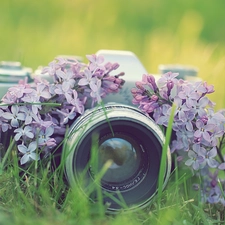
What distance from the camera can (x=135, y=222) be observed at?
3.34ft

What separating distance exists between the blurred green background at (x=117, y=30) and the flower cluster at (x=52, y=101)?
1.00 meters

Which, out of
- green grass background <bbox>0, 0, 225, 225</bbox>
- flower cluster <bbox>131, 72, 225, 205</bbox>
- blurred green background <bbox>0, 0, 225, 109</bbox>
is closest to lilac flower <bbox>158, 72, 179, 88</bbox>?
flower cluster <bbox>131, 72, 225, 205</bbox>

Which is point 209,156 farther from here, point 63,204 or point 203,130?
point 63,204

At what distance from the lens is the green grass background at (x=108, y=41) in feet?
3.56

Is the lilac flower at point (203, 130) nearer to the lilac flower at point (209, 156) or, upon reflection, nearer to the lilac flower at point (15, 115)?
the lilac flower at point (209, 156)

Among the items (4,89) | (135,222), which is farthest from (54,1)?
(135,222)

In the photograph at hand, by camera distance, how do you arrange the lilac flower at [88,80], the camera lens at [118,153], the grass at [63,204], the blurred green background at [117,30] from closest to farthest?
the grass at [63,204], the camera lens at [118,153], the lilac flower at [88,80], the blurred green background at [117,30]

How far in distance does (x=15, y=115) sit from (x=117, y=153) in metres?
0.23

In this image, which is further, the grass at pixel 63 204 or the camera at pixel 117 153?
the camera at pixel 117 153

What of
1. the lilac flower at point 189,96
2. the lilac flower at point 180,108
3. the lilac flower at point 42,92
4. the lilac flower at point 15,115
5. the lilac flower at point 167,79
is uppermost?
the lilac flower at point 167,79

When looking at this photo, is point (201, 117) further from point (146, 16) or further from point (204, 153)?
point (146, 16)

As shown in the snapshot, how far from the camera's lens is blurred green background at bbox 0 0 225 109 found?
A: 2.68m

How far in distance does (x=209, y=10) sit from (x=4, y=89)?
273 centimetres

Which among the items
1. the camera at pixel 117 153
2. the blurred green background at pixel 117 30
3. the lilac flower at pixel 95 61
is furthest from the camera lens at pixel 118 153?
the blurred green background at pixel 117 30
